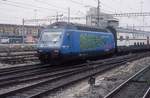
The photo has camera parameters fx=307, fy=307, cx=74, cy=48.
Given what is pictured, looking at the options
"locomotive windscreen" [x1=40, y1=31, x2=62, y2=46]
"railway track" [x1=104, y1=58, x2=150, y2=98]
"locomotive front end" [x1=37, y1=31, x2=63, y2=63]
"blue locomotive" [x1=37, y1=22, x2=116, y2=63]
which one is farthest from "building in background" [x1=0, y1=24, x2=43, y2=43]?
"railway track" [x1=104, y1=58, x2=150, y2=98]

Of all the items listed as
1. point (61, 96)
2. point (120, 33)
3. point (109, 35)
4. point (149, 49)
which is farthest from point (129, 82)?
point (149, 49)

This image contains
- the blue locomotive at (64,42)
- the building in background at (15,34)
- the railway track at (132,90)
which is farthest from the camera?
the building in background at (15,34)

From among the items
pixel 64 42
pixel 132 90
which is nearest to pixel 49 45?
pixel 64 42

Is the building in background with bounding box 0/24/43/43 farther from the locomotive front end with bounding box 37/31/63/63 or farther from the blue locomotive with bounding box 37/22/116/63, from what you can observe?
the locomotive front end with bounding box 37/31/63/63

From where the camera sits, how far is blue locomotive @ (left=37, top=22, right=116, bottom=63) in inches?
828

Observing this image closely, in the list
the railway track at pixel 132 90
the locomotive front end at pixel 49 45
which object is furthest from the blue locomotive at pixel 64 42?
the railway track at pixel 132 90

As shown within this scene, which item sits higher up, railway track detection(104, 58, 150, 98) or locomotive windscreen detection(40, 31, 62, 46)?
locomotive windscreen detection(40, 31, 62, 46)

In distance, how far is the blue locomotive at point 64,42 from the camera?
828 inches

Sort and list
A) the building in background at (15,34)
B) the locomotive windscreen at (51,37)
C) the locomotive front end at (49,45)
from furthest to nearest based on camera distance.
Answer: the building in background at (15,34)
the locomotive windscreen at (51,37)
the locomotive front end at (49,45)

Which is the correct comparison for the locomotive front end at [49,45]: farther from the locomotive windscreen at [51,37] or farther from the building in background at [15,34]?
the building in background at [15,34]

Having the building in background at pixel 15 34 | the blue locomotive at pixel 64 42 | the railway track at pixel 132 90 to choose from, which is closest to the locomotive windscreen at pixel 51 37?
the blue locomotive at pixel 64 42

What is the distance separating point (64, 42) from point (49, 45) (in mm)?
1066

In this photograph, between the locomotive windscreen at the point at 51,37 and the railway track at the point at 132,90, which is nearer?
the railway track at the point at 132,90

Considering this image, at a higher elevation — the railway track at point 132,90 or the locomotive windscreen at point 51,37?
the locomotive windscreen at point 51,37
